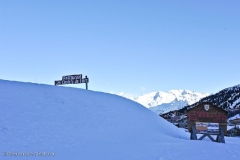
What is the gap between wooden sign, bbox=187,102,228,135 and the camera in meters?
20.2

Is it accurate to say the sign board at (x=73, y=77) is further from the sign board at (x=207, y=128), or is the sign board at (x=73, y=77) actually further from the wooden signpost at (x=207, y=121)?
the sign board at (x=207, y=128)

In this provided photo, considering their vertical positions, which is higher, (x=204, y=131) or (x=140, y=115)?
(x=140, y=115)

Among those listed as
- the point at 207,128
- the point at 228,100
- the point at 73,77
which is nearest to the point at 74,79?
the point at 73,77

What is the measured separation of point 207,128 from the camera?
2022cm

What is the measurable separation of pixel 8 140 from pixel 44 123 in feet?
9.61

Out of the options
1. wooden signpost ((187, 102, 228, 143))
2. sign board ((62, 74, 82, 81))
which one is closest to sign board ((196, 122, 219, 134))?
wooden signpost ((187, 102, 228, 143))

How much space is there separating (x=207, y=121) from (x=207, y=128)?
1.73ft

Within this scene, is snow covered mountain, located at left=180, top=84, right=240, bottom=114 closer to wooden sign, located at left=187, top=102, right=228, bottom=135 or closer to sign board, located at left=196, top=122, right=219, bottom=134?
wooden sign, located at left=187, top=102, right=228, bottom=135

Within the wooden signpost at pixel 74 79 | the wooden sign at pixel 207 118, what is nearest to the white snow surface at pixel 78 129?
the wooden signpost at pixel 74 79

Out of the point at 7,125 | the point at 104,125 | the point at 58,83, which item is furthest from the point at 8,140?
the point at 58,83

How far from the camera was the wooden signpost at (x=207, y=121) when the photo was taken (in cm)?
2019

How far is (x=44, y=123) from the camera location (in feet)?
42.2

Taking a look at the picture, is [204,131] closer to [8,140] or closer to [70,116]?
[70,116]

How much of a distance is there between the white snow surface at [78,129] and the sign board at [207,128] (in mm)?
3542
